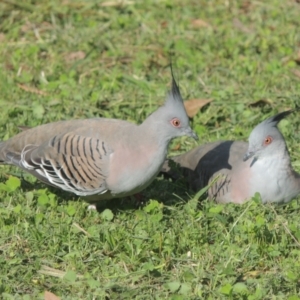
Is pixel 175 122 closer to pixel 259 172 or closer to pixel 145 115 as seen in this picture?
pixel 259 172

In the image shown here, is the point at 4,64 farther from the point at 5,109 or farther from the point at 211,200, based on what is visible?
the point at 211,200

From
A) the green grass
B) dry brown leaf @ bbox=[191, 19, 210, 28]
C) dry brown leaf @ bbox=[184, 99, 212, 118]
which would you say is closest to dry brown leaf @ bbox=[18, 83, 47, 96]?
the green grass

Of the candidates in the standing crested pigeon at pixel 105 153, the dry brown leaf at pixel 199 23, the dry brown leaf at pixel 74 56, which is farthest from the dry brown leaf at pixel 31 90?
the dry brown leaf at pixel 199 23

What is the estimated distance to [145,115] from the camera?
7.27 meters

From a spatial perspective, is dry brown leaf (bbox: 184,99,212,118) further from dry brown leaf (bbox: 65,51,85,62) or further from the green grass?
dry brown leaf (bbox: 65,51,85,62)

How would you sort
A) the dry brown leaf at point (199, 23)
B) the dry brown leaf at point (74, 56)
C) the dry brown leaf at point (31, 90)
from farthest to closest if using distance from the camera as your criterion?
the dry brown leaf at point (199, 23)
the dry brown leaf at point (74, 56)
the dry brown leaf at point (31, 90)

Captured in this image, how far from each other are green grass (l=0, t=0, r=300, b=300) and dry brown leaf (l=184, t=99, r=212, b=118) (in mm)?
89

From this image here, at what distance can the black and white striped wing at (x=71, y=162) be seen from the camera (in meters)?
5.62

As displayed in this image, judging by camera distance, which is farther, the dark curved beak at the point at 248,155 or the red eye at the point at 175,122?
the dark curved beak at the point at 248,155

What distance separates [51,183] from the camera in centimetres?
580

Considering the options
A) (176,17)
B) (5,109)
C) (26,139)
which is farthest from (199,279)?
(176,17)

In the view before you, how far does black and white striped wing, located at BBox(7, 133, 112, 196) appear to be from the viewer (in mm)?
5621

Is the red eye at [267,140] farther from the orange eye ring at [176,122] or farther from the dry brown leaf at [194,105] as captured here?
the dry brown leaf at [194,105]

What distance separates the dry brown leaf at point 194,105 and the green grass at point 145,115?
9 centimetres
